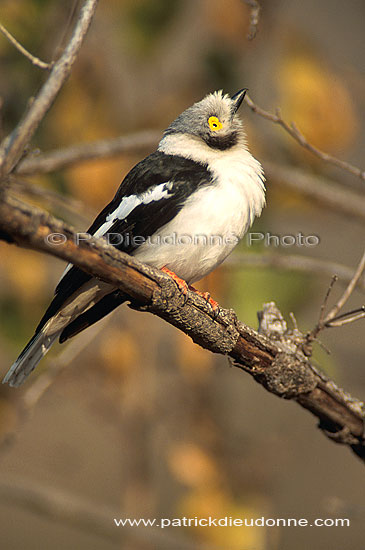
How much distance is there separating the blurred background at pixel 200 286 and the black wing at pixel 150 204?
70 cm

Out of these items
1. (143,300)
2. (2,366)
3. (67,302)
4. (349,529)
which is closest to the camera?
(143,300)

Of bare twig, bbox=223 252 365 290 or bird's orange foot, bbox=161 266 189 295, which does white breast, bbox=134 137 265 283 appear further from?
bare twig, bbox=223 252 365 290

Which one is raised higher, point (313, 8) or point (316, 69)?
point (313, 8)

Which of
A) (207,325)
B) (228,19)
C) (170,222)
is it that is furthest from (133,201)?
(228,19)

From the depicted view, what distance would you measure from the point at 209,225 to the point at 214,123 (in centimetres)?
65

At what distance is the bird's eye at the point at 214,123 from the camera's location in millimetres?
2902

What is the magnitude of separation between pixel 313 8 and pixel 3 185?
5.07 meters

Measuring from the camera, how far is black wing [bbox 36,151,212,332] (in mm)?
2539

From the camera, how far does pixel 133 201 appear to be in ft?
8.59

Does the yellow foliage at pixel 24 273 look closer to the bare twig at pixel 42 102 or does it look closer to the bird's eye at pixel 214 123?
the bird's eye at pixel 214 123

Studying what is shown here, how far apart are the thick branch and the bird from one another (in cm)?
30

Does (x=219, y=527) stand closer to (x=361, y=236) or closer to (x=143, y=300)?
(x=143, y=300)

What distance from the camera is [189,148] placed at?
2.81 m

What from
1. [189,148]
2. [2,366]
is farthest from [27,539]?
[189,148]
